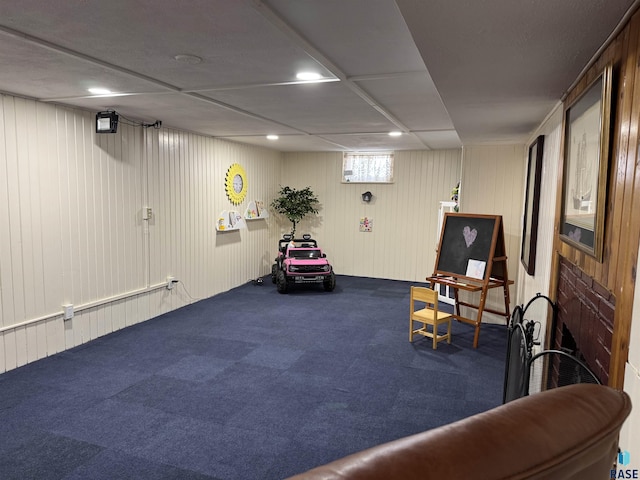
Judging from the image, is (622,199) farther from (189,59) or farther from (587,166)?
(189,59)

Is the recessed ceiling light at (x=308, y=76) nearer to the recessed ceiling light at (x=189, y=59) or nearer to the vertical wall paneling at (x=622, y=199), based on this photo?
the recessed ceiling light at (x=189, y=59)

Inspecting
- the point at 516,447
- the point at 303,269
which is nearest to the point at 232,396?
the point at 516,447

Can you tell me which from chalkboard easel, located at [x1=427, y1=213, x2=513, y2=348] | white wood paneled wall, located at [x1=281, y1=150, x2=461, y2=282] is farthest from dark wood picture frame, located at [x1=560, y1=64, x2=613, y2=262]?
white wood paneled wall, located at [x1=281, y1=150, x2=461, y2=282]

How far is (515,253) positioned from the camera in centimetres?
552

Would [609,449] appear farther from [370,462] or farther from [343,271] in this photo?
[343,271]

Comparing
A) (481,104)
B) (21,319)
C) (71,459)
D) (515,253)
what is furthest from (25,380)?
(515,253)

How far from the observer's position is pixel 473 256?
500cm

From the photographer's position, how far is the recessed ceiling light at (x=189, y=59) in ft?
8.36

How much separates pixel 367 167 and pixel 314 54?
577 cm

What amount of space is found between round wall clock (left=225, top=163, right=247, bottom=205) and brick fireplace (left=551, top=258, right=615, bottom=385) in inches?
212

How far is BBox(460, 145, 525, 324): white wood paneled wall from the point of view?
17.7 feet

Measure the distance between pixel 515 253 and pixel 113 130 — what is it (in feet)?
16.2

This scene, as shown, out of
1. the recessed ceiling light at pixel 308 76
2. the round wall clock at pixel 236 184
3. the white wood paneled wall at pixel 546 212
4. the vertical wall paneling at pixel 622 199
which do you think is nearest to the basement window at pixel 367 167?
the round wall clock at pixel 236 184

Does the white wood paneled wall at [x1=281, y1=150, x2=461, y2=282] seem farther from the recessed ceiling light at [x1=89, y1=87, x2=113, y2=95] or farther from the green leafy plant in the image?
the recessed ceiling light at [x1=89, y1=87, x2=113, y2=95]
